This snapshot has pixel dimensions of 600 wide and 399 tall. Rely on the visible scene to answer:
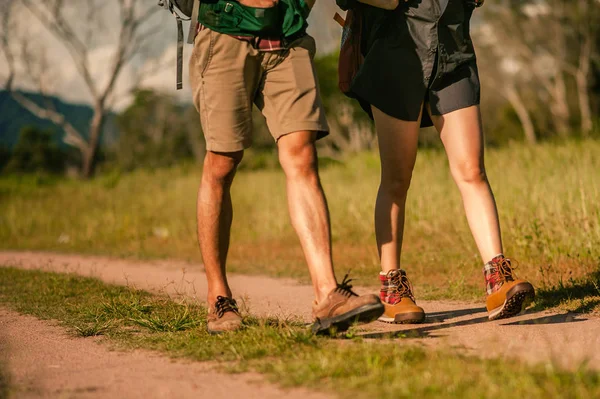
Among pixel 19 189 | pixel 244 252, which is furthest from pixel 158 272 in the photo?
pixel 19 189

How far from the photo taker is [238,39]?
3834 mm

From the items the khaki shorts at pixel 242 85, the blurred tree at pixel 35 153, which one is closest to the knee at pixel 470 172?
the khaki shorts at pixel 242 85

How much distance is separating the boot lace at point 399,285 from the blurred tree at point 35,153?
64799 millimetres

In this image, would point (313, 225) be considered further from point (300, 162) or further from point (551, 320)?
point (551, 320)

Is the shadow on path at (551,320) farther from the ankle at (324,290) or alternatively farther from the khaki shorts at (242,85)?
the khaki shorts at (242,85)

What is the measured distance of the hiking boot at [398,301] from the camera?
163 inches

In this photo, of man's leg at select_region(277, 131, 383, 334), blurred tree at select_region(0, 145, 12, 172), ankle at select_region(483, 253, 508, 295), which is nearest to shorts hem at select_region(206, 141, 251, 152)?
man's leg at select_region(277, 131, 383, 334)

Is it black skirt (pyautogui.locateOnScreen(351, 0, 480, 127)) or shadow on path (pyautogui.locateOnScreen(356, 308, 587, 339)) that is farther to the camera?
black skirt (pyautogui.locateOnScreen(351, 0, 480, 127))

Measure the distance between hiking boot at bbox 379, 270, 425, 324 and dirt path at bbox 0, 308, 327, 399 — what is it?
130 cm

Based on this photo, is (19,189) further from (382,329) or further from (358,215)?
(382,329)

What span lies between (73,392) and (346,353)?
40.2 inches

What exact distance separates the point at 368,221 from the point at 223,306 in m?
5.73

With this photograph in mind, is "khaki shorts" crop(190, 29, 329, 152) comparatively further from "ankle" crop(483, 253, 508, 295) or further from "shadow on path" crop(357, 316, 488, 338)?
"ankle" crop(483, 253, 508, 295)

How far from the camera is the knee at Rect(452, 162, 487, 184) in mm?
4196
